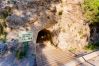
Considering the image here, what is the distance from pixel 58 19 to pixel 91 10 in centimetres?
197

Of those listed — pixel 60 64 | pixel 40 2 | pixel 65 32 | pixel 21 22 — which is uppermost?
pixel 40 2

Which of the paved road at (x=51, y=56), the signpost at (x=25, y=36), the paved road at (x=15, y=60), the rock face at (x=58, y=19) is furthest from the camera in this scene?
the rock face at (x=58, y=19)

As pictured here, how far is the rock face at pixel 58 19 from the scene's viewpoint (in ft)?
32.4

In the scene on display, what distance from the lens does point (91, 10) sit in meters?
11.7

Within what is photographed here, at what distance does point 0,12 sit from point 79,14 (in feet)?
13.5

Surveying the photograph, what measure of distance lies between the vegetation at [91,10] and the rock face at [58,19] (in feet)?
0.87

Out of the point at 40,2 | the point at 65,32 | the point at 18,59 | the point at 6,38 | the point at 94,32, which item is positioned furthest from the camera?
the point at 94,32

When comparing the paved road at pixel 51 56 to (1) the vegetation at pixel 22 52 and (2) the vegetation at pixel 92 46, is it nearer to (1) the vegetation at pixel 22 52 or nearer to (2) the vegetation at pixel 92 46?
(1) the vegetation at pixel 22 52

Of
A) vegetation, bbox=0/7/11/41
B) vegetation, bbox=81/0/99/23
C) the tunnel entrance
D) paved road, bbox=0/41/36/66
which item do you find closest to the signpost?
paved road, bbox=0/41/36/66

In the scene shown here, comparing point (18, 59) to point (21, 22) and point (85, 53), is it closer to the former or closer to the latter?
point (21, 22)

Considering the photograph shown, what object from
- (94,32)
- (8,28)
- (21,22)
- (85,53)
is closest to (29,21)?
(21,22)

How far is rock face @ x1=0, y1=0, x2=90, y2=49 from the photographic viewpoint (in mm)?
9867

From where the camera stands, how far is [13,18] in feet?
31.2

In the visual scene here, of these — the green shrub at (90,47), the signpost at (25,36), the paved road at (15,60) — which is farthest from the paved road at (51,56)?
the green shrub at (90,47)
